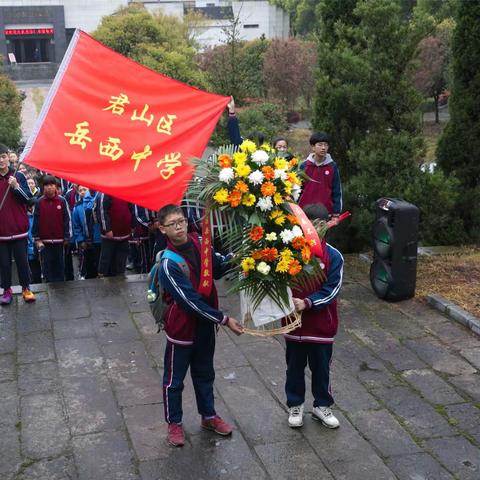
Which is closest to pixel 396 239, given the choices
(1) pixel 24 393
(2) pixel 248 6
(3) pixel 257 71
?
(1) pixel 24 393

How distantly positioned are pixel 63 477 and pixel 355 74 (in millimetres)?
5876

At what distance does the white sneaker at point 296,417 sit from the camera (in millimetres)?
4500

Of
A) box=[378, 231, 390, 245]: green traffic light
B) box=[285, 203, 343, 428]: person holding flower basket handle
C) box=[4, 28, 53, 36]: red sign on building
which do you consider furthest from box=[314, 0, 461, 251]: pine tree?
box=[4, 28, 53, 36]: red sign on building

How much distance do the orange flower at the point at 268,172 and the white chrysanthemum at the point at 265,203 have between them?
0.45 ft

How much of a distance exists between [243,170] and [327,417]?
181cm

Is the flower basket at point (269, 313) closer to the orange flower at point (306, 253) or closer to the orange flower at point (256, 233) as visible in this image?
the orange flower at point (306, 253)

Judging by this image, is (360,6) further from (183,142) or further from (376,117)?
(183,142)

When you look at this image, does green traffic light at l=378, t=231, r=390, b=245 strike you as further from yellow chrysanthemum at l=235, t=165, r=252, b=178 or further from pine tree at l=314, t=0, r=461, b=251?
yellow chrysanthemum at l=235, t=165, r=252, b=178

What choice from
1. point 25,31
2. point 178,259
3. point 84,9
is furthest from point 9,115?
point 84,9

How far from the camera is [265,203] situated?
396cm

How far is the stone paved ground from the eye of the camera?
413cm

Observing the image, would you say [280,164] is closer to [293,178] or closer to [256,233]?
[293,178]

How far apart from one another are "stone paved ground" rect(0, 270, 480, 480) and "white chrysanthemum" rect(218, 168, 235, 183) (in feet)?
5.68

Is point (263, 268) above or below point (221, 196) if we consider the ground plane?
below
